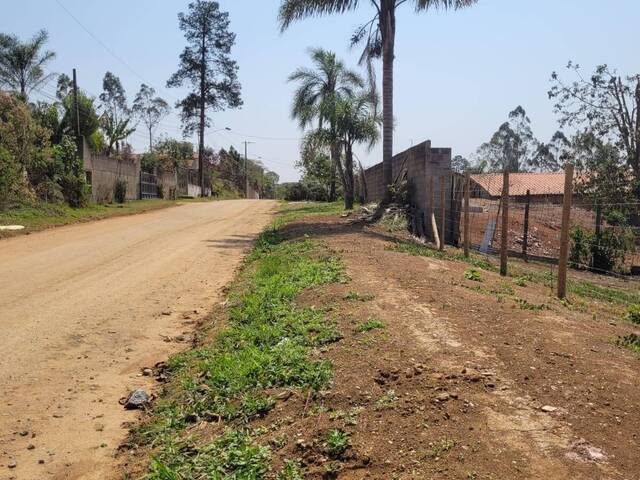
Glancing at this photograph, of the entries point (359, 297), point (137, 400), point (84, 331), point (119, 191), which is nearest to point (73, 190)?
point (119, 191)

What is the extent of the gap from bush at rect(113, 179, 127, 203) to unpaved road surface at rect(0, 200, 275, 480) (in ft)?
48.6

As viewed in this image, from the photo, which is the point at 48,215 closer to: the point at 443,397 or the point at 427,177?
the point at 427,177

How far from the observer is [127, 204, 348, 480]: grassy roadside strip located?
3.61 meters

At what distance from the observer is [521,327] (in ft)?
17.3

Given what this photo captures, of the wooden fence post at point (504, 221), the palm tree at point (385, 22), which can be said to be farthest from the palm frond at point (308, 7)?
the wooden fence post at point (504, 221)

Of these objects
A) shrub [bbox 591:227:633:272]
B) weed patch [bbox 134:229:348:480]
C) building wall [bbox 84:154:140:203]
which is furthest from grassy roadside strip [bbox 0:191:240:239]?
shrub [bbox 591:227:633:272]

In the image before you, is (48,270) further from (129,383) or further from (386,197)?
(386,197)

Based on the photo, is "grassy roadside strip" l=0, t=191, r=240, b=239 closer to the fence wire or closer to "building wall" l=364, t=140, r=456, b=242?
"building wall" l=364, t=140, r=456, b=242

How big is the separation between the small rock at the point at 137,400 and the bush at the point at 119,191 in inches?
998

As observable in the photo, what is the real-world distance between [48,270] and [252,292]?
4.17 m

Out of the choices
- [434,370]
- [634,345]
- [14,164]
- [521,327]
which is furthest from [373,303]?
[14,164]

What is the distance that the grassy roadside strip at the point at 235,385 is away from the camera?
3.61 m

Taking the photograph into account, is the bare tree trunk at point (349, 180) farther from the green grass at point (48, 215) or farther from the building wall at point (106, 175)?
the building wall at point (106, 175)

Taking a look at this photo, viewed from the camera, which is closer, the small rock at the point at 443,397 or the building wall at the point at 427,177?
the small rock at the point at 443,397
